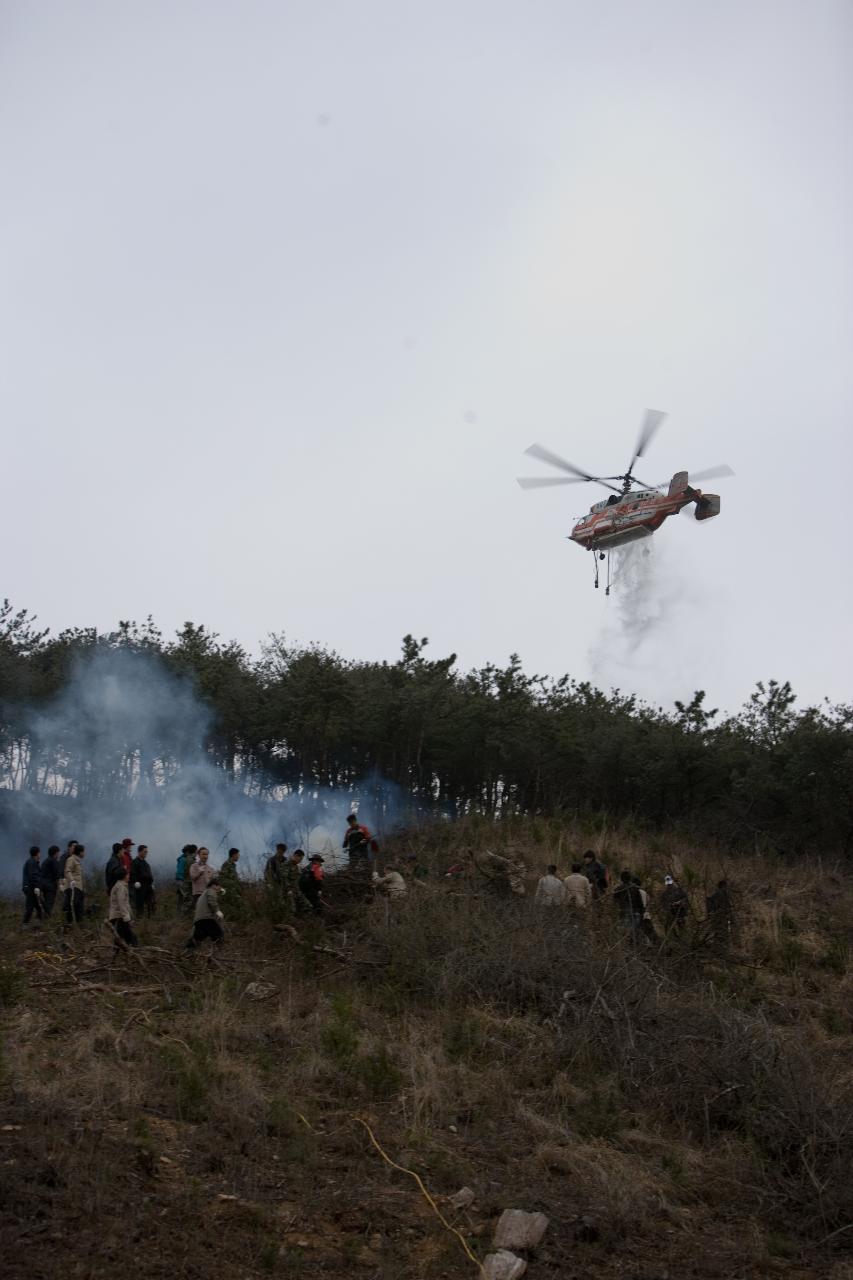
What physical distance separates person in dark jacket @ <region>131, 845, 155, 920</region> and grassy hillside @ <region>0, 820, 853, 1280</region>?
36.5 inches

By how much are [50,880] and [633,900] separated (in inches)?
371

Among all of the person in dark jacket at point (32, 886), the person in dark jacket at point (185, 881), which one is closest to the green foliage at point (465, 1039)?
the person in dark jacket at point (185, 881)

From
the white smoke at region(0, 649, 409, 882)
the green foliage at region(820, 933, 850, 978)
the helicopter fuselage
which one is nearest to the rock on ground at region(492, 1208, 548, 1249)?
the green foliage at region(820, 933, 850, 978)

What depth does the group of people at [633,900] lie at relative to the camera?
15.6 m

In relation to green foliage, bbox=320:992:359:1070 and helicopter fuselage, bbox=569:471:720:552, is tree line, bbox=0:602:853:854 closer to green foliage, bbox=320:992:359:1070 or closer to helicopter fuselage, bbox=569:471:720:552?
helicopter fuselage, bbox=569:471:720:552

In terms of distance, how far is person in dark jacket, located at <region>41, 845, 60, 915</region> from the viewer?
18.3 m

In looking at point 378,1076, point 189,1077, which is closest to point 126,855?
point 189,1077

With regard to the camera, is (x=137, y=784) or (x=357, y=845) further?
(x=137, y=784)

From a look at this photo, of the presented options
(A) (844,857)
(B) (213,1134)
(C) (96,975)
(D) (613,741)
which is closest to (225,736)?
(D) (613,741)

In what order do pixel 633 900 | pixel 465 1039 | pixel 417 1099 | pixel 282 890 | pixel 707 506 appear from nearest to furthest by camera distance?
pixel 417 1099, pixel 465 1039, pixel 633 900, pixel 282 890, pixel 707 506

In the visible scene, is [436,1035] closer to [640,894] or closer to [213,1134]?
[213,1134]

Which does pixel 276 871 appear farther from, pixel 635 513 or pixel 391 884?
pixel 635 513

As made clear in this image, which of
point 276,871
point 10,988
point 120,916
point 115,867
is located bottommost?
point 10,988

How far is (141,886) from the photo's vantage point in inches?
700
